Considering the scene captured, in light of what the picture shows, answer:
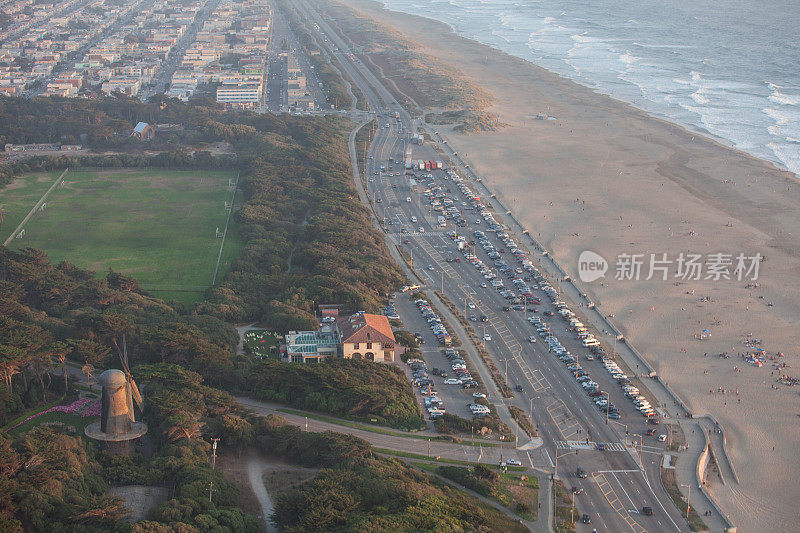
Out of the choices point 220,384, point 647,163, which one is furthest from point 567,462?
point 647,163

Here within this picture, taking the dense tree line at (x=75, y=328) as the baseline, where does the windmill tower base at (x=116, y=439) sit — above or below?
above

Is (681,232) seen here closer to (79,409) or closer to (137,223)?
(137,223)

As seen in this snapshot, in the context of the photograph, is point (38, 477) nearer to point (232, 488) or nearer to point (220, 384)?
point (232, 488)

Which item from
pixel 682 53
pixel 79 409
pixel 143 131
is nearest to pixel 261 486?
pixel 79 409

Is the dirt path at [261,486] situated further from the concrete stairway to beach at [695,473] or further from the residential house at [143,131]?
the residential house at [143,131]

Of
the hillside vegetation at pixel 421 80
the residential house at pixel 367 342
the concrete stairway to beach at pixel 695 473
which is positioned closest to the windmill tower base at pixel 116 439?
the residential house at pixel 367 342
